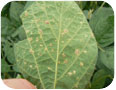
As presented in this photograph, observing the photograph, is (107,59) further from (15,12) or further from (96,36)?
(15,12)

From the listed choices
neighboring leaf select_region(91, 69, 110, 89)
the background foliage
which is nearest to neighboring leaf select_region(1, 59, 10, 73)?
the background foliage

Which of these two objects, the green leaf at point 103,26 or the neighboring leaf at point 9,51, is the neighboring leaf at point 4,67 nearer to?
the neighboring leaf at point 9,51

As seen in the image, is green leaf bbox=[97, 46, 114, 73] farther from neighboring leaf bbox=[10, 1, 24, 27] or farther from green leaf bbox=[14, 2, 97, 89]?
neighboring leaf bbox=[10, 1, 24, 27]

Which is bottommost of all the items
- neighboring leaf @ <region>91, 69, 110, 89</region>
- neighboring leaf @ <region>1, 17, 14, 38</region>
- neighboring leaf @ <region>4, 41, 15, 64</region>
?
neighboring leaf @ <region>91, 69, 110, 89</region>

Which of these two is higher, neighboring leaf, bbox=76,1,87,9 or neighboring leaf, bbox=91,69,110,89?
neighboring leaf, bbox=76,1,87,9

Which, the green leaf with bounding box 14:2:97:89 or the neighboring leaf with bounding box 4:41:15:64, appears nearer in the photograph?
the green leaf with bounding box 14:2:97:89

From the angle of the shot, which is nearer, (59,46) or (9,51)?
(59,46)

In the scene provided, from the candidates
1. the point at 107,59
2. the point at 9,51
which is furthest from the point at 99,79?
the point at 9,51
